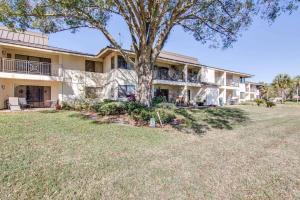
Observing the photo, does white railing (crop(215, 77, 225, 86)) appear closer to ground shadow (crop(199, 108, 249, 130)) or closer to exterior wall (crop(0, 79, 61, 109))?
ground shadow (crop(199, 108, 249, 130))

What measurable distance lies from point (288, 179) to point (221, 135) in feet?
13.8

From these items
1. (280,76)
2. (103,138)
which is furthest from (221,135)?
(280,76)

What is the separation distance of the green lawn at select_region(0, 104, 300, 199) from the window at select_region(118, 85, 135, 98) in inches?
420

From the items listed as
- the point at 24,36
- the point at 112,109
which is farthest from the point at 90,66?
the point at 112,109

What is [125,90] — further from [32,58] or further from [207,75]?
[207,75]

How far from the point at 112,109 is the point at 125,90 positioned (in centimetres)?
752

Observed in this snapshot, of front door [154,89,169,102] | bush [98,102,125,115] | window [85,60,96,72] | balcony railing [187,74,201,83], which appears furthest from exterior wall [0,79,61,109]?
balcony railing [187,74,201,83]

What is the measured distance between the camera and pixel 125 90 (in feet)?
62.2

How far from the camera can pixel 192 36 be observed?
48.6 ft

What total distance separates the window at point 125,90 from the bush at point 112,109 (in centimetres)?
687

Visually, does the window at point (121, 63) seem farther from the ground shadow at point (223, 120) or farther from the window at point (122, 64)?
the ground shadow at point (223, 120)

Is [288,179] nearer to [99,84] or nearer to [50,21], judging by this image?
[50,21]

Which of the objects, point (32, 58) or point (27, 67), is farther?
point (32, 58)

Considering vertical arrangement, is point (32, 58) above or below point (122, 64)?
above
